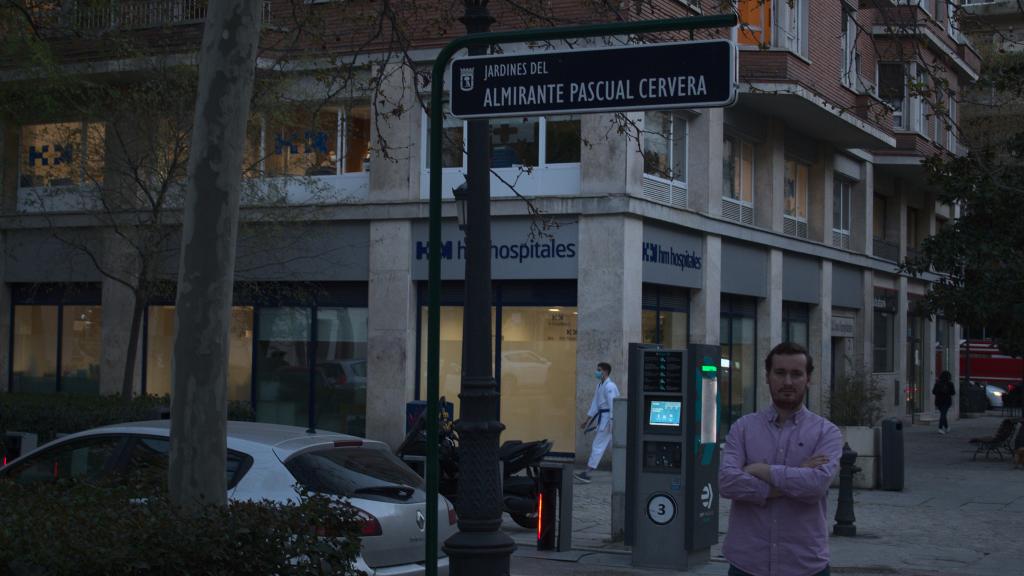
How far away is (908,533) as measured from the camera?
47.4 ft

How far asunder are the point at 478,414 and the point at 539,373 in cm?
1487

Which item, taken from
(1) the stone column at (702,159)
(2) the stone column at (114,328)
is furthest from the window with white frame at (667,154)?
(2) the stone column at (114,328)

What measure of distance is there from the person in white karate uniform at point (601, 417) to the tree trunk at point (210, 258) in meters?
12.9

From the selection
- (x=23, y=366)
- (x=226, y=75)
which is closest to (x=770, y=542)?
(x=226, y=75)

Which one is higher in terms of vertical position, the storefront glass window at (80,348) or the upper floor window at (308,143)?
the upper floor window at (308,143)

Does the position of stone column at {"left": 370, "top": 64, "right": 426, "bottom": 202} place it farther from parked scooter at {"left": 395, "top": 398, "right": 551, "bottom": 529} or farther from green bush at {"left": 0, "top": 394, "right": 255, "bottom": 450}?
parked scooter at {"left": 395, "top": 398, "right": 551, "bottom": 529}

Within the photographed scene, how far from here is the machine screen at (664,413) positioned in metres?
11.9

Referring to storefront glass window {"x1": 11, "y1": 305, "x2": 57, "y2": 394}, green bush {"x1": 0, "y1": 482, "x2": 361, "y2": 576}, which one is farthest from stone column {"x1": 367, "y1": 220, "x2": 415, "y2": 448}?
green bush {"x1": 0, "y1": 482, "x2": 361, "y2": 576}

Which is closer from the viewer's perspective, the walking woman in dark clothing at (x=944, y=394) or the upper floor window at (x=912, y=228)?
the walking woman in dark clothing at (x=944, y=394)

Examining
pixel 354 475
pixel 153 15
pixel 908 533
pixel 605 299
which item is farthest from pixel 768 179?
pixel 354 475

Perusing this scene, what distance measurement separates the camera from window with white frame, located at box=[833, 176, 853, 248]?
33.6 metres

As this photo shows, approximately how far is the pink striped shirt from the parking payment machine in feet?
20.3

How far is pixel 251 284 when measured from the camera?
23.5 m

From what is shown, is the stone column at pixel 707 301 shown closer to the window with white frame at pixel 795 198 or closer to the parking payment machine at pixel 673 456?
the window with white frame at pixel 795 198
